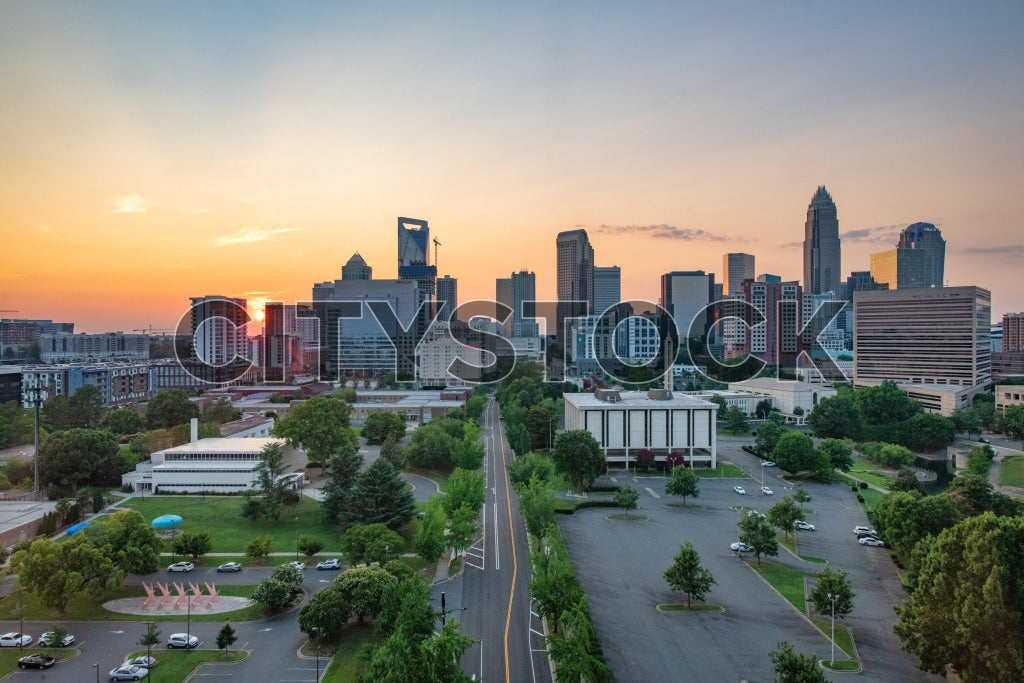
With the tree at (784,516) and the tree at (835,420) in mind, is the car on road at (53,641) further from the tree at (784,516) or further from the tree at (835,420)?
the tree at (835,420)

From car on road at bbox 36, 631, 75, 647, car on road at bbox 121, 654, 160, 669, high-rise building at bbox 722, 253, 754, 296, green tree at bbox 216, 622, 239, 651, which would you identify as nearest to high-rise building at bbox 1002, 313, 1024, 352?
high-rise building at bbox 722, 253, 754, 296

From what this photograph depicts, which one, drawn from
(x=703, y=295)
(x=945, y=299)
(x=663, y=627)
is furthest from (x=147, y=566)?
(x=703, y=295)

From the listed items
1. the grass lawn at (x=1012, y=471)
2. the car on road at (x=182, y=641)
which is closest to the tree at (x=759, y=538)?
the car on road at (x=182, y=641)

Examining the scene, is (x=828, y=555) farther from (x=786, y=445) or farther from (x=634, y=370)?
(x=634, y=370)

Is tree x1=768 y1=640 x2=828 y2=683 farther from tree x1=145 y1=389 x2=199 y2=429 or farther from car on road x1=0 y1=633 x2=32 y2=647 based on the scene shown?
tree x1=145 y1=389 x2=199 y2=429

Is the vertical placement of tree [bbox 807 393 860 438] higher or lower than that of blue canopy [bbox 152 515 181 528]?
higher

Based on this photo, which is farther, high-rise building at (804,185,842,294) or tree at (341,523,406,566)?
high-rise building at (804,185,842,294)
